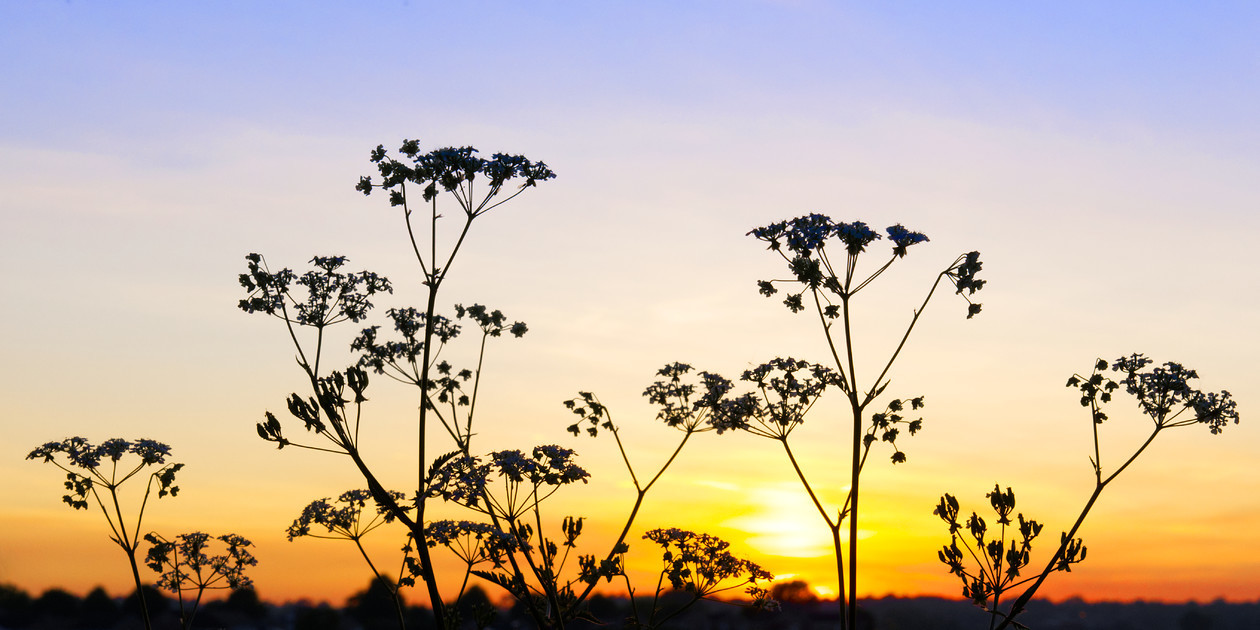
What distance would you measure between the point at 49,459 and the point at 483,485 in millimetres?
12837

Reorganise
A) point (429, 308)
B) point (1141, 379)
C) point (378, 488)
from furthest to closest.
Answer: point (1141, 379) → point (429, 308) → point (378, 488)

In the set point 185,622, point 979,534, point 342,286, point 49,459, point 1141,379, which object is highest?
point 342,286

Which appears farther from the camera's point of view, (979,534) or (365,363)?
(365,363)

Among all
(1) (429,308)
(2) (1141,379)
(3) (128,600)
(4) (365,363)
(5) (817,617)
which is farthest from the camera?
(3) (128,600)

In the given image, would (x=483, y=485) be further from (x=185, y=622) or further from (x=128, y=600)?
(x=128, y=600)

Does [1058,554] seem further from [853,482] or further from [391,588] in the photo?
[391,588]

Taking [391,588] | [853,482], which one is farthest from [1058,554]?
[391,588]

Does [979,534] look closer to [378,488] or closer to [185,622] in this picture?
[378,488]

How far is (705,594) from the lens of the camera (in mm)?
22391

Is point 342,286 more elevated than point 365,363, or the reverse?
point 342,286

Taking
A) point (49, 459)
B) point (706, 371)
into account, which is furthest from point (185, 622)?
point (706, 371)

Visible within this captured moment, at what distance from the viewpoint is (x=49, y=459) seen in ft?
82.5

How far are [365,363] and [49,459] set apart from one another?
7.99 meters

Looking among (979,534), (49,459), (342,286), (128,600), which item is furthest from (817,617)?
(128,600)
